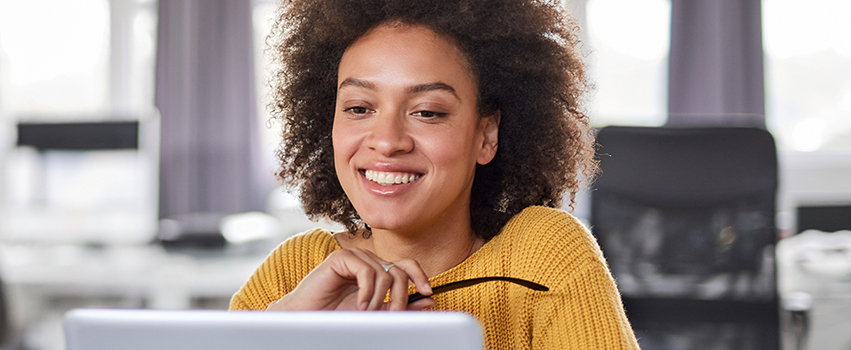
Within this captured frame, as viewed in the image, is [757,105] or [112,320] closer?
[112,320]

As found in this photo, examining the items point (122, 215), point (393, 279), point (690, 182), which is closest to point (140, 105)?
point (122, 215)

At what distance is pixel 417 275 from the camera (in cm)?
76

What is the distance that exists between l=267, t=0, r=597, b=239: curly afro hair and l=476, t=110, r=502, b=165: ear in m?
0.02

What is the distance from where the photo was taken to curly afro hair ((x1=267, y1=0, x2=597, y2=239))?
92 centimetres

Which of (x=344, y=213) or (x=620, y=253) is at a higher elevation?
(x=344, y=213)

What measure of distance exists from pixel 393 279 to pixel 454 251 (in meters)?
0.22

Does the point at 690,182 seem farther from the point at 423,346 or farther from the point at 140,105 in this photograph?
the point at 140,105

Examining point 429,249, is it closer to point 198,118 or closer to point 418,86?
point 418,86

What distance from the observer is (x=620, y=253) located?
156cm

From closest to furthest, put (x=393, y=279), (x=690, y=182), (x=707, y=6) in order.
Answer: (x=393, y=279)
(x=690, y=182)
(x=707, y=6)

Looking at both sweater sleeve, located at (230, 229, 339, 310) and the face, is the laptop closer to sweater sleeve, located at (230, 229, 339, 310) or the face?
the face

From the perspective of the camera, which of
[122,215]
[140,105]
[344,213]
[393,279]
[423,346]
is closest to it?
[423,346]

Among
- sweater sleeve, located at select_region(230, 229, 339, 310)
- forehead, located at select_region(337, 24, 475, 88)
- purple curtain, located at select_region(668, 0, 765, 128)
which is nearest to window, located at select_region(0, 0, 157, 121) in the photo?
purple curtain, located at select_region(668, 0, 765, 128)

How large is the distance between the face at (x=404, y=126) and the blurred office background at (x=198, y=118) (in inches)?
49.4
